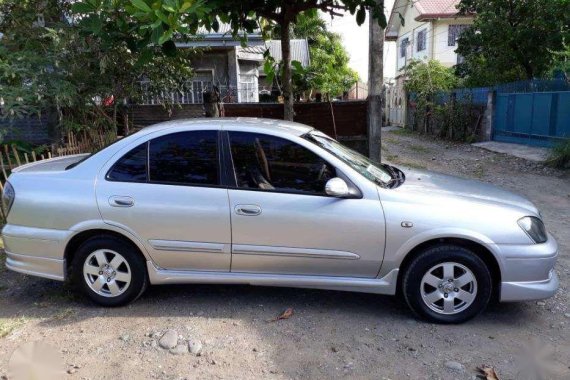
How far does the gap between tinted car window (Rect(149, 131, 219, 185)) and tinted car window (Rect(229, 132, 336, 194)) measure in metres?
0.20

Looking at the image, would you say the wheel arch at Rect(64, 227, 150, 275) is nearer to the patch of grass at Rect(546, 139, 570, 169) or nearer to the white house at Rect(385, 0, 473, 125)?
the patch of grass at Rect(546, 139, 570, 169)

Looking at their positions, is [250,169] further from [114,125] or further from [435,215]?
[114,125]

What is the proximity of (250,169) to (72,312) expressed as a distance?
6.39 ft

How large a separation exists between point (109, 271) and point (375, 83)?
5.92 m

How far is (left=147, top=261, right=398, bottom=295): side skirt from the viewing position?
389 centimetres

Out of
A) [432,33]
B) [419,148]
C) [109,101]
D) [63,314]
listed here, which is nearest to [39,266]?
[63,314]

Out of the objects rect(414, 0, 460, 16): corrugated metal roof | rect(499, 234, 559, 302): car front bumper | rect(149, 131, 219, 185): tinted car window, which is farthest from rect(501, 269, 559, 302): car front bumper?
rect(414, 0, 460, 16): corrugated metal roof

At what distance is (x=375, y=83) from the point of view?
8492 mm

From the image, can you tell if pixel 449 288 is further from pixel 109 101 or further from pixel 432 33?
pixel 432 33

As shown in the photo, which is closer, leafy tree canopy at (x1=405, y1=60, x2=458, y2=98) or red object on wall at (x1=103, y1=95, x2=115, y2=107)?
red object on wall at (x1=103, y1=95, x2=115, y2=107)

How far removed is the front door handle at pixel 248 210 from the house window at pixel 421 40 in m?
28.4

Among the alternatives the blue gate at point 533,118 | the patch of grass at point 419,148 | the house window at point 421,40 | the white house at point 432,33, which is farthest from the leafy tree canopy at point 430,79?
the house window at point 421,40

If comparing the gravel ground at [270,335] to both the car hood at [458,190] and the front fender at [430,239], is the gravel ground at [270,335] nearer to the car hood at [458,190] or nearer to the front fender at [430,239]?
the front fender at [430,239]

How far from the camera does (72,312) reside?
4.14m
